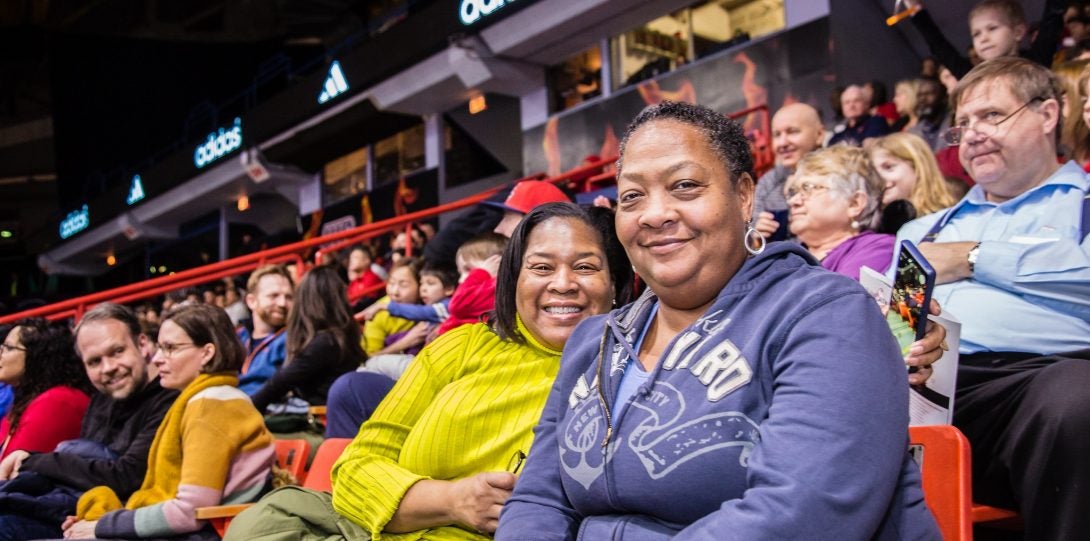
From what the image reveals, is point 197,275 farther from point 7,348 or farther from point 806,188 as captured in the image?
point 806,188

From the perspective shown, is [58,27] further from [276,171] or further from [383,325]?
[383,325]

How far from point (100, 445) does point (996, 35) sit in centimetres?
392

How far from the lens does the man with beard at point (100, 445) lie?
313 centimetres

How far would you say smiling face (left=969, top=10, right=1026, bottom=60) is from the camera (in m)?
3.81

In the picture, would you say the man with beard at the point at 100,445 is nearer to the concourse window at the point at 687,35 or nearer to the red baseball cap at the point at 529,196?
the red baseball cap at the point at 529,196

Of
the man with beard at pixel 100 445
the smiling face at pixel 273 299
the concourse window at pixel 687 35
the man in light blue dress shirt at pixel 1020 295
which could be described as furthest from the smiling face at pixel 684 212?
the concourse window at pixel 687 35

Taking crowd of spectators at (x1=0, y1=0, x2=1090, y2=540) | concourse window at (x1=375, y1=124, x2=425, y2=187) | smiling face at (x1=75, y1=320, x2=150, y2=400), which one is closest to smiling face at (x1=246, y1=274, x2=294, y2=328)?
crowd of spectators at (x1=0, y1=0, x2=1090, y2=540)

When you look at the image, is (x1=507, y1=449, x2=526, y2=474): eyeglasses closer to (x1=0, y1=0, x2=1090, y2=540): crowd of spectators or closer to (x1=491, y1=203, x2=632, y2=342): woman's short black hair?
(x1=0, y1=0, x2=1090, y2=540): crowd of spectators

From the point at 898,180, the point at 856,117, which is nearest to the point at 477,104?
the point at 856,117

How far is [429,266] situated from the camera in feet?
16.1

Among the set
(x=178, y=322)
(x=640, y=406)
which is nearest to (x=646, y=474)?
(x=640, y=406)

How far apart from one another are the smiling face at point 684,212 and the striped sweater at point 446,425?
647mm

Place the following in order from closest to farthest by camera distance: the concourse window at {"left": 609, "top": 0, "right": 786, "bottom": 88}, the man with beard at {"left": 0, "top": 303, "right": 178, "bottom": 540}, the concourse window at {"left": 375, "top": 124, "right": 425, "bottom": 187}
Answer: the man with beard at {"left": 0, "top": 303, "right": 178, "bottom": 540} < the concourse window at {"left": 609, "top": 0, "right": 786, "bottom": 88} < the concourse window at {"left": 375, "top": 124, "right": 425, "bottom": 187}

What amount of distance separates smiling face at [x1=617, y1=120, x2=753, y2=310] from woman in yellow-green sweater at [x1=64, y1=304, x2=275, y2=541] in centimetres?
183
